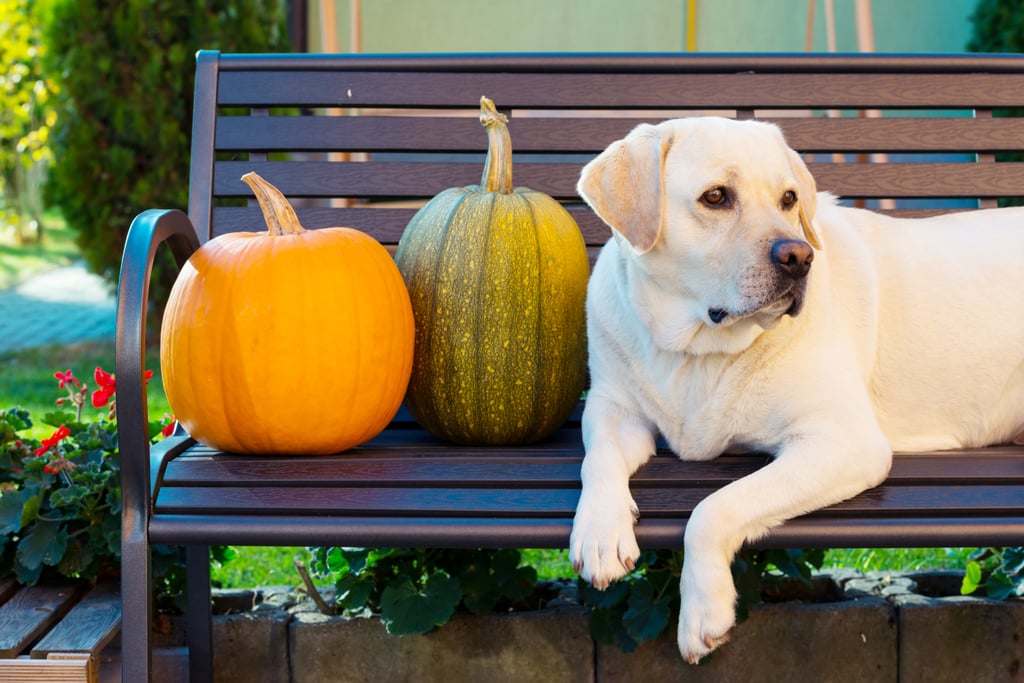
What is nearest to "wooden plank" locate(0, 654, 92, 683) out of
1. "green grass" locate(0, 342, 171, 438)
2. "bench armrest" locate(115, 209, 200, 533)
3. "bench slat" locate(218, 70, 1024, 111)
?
"bench armrest" locate(115, 209, 200, 533)

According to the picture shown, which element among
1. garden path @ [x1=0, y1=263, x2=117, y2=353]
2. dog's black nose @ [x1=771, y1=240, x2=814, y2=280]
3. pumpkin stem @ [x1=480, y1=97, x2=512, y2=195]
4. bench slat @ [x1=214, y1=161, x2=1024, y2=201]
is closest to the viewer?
dog's black nose @ [x1=771, y1=240, x2=814, y2=280]

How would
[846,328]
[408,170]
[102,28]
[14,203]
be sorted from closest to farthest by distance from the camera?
1. [846,328]
2. [408,170]
3. [102,28]
4. [14,203]

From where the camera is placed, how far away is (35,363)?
626 cm

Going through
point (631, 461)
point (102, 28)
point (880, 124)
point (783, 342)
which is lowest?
point (631, 461)

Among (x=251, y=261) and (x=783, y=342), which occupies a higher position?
(x=251, y=261)

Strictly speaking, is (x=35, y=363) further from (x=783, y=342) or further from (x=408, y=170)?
(x=783, y=342)

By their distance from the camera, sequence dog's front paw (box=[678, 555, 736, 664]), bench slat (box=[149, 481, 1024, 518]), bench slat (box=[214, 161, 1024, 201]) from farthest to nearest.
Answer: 1. bench slat (box=[214, 161, 1024, 201])
2. bench slat (box=[149, 481, 1024, 518])
3. dog's front paw (box=[678, 555, 736, 664])

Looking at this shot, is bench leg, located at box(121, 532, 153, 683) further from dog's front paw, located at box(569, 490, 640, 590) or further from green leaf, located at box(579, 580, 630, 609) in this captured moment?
green leaf, located at box(579, 580, 630, 609)

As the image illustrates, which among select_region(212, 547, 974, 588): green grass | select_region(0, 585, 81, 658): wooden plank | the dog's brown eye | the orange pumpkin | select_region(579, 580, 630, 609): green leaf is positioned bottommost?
select_region(212, 547, 974, 588): green grass

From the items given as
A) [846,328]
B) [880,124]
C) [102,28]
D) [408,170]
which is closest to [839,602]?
[846,328]

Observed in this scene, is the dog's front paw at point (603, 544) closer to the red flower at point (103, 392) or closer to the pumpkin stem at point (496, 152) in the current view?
the pumpkin stem at point (496, 152)

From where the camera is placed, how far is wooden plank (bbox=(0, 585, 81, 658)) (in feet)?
7.21

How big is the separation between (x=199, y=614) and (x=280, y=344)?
27.7 inches

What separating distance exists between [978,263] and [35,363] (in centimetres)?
532
